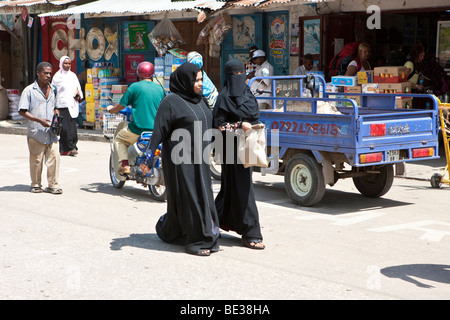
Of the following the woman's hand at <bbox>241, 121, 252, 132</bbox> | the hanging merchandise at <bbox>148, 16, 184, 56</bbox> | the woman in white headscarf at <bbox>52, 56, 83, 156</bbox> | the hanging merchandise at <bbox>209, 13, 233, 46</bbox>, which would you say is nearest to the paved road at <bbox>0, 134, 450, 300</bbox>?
the woman's hand at <bbox>241, 121, 252, 132</bbox>

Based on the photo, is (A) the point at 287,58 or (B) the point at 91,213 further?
(A) the point at 287,58

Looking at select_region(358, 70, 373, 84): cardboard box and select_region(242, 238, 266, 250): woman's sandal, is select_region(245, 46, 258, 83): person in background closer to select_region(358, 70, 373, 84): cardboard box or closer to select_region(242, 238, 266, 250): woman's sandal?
select_region(358, 70, 373, 84): cardboard box

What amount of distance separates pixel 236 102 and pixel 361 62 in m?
6.86

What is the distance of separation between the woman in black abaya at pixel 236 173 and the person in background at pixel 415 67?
21.4ft

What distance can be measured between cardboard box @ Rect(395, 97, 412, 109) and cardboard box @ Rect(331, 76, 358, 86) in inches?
33.5

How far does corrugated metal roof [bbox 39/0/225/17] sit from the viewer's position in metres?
14.0

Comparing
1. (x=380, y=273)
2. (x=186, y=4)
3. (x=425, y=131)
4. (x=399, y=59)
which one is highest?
(x=186, y=4)

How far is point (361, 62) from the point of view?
13.0 metres

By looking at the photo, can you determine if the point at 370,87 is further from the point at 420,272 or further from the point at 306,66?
the point at 420,272

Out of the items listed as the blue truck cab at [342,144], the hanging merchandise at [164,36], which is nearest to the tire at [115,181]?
the blue truck cab at [342,144]

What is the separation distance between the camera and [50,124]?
365 inches

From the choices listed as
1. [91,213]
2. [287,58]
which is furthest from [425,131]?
[287,58]
